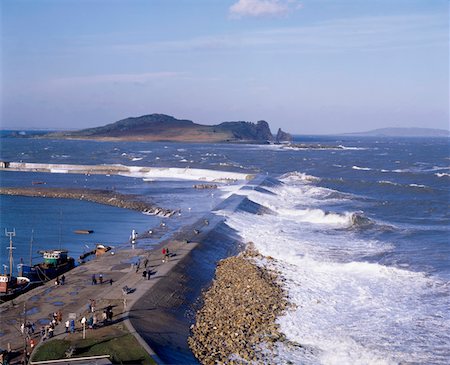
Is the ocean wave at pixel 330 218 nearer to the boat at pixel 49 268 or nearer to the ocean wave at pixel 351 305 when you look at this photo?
the ocean wave at pixel 351 305

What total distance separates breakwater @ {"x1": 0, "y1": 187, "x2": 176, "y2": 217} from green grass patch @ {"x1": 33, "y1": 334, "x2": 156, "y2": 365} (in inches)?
1275

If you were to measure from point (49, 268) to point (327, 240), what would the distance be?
18.9 m

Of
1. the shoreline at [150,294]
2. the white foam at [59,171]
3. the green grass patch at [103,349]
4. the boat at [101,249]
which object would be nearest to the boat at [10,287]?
the shoreline at [150,294]

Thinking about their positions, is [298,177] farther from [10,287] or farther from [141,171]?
[10,287]

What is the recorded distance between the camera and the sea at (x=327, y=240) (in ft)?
74.4

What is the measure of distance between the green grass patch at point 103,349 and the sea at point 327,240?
4.59 meters

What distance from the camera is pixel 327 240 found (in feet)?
134

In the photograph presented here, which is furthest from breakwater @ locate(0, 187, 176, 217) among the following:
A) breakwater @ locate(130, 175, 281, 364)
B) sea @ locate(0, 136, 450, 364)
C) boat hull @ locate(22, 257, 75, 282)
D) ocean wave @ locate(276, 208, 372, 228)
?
boat hull @ locate(22, 257, 75, 282)

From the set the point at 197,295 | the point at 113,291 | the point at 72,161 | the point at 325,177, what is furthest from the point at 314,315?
the point at 72,161

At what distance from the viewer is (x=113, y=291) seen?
83.7 feet

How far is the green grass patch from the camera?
18.2 metres

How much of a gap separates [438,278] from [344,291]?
18.9 feet

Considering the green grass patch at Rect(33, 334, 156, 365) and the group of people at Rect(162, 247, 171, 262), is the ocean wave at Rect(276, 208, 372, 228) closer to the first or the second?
the group of people at Rect(162, 247, 171, 262)

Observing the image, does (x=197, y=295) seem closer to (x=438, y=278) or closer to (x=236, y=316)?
(x=236, y=316)
